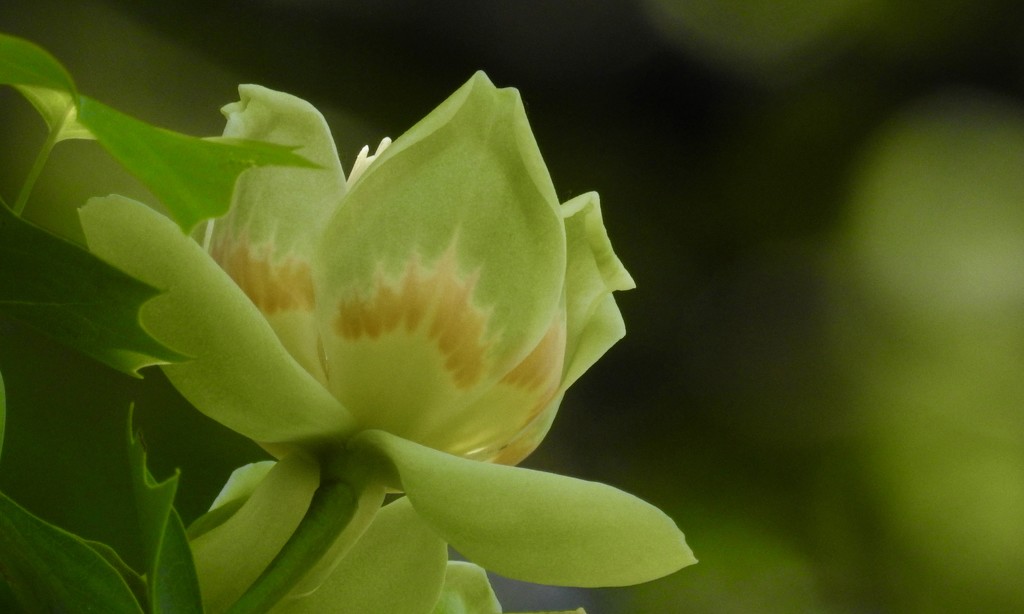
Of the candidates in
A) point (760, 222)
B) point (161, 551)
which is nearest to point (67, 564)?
point (161, 551)

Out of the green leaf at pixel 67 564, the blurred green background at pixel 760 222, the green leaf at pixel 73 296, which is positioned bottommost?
the green leaf at pixel 67 564

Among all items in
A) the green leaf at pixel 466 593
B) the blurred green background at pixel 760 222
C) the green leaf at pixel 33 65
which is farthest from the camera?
the blurred green background at pixel 760 222

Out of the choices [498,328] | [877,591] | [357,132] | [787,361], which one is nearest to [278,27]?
[357,132]

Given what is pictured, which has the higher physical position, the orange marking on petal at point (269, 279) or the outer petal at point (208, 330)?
the orange marking on petal at point (269, 279)

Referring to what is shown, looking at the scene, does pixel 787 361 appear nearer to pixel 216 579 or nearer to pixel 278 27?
pixel 278 27

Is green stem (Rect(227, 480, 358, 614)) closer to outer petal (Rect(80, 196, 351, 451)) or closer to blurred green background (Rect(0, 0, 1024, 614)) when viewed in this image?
outer petal (Rect(80, 196, 351, 451))

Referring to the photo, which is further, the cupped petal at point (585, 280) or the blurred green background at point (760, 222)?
the blurred green background at point (760, 222)

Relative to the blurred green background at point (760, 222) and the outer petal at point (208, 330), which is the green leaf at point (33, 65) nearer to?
the outer petal at point (208, 330)

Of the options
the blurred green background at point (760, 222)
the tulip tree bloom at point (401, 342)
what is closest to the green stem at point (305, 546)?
the tulip tree bloom at point (401, 342)
